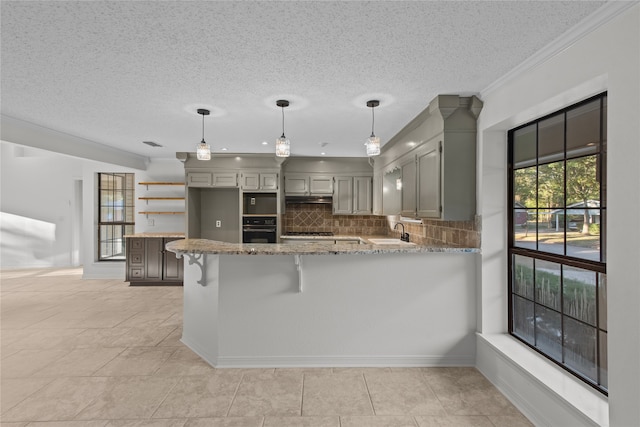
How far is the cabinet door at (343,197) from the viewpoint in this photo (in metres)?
5.97

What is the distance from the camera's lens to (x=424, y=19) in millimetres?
1708

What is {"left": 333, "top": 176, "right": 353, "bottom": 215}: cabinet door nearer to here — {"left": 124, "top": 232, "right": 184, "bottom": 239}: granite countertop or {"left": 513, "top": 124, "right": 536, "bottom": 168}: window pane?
{"left": 124, "top": 232, "right": 184, "bottom": 239}: granite countertop

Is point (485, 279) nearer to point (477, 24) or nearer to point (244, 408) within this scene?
point (477, 24)

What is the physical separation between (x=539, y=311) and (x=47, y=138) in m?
5.50

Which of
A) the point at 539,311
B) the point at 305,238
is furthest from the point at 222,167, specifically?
the point at 539,311

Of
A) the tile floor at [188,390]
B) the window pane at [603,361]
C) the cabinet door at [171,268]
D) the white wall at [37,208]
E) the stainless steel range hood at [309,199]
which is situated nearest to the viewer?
the window pane at [603,361]

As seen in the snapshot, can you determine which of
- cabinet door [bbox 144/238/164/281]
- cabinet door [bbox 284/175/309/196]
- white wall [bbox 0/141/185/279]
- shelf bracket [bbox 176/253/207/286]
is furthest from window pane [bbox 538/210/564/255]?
white wall [bbox 0/141/185/279]

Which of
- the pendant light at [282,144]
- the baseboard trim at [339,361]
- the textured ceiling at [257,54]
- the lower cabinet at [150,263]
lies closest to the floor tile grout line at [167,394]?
the baseboard trim at [339,361]

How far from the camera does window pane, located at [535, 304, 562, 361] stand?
2279 millimetres

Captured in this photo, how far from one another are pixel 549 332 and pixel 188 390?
8.92 ft

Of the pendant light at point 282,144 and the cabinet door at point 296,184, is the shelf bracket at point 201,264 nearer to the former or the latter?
the pendant light at point 282,144

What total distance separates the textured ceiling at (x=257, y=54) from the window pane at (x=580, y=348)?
69.5 inches

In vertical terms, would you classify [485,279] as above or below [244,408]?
above

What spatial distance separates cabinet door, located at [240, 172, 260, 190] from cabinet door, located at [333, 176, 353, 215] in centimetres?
141
